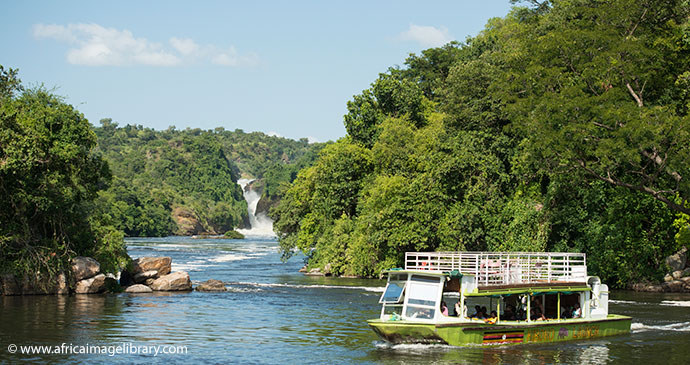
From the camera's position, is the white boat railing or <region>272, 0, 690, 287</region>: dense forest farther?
<region>272, 0, 690, 287</region>: dense forest

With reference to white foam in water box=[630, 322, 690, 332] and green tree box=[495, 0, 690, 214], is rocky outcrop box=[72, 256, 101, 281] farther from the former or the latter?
white foam in water box=[630, 322, 690, 332]

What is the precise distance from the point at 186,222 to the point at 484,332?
157 metres

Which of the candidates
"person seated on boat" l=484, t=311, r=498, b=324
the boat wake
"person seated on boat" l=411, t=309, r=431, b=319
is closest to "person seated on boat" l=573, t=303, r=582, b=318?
"person seated on boat" l=484, t=311, r=498, b=324

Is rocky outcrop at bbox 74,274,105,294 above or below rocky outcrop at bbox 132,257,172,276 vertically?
below

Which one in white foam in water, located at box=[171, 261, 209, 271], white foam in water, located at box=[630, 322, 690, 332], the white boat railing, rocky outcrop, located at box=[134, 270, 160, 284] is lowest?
white foam in water, located at box=[171, 261, 209, 271]

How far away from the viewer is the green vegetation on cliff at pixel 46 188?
43.0 metres

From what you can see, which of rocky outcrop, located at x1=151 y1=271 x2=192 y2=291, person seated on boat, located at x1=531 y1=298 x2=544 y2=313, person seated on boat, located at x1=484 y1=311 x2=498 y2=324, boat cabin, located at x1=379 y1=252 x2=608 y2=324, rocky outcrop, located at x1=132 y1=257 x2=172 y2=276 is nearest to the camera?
boat cabin, located at x1=379 y1=252 x2=608 y2=324

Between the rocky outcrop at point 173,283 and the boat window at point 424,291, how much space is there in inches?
1009

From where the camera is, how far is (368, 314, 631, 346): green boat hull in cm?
2681

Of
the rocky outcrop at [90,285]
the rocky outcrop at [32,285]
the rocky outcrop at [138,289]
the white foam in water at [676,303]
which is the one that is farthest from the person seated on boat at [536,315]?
the rocky outcrop at [32,285]

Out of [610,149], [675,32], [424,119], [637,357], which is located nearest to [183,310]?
[637,357]

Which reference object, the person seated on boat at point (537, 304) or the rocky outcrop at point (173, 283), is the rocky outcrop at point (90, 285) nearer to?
the rocky outcrop at point (173, 283)

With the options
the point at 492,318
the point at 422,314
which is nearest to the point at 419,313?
the point at 422,314

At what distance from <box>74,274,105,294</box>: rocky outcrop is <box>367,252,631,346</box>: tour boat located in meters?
24.2
